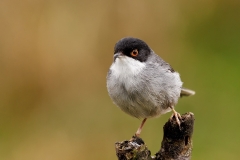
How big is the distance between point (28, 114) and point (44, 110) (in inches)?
12.8

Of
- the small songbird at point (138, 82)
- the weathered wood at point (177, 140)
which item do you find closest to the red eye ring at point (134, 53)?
the small songbird at point (138, 82)

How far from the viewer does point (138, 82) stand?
4.80 metres

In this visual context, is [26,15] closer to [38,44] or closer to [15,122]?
[38,44]

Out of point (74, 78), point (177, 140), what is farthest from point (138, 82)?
point (74, 78)

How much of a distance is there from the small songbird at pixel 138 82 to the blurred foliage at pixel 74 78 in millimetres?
3398

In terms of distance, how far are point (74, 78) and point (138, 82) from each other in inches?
170

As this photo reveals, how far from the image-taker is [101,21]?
878 cm

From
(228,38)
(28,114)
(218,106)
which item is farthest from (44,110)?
(228,38)

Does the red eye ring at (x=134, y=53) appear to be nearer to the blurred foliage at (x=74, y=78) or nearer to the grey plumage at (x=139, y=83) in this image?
the grey plumage at (x=139, y=83)

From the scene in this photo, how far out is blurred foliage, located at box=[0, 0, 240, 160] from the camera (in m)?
8.55

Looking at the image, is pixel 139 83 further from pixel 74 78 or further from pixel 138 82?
pixel 74 78

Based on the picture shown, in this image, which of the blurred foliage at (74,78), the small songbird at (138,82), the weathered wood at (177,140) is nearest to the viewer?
the weathered wood at (177,140)

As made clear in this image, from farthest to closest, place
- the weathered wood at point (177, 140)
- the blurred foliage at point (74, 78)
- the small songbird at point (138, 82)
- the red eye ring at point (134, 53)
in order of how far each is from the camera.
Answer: the blurred foliage at point (74, 78) → the red eye ring at point (134, 53) → the small songbird at point (138, 82) → the weathered wood at point (177, 140)

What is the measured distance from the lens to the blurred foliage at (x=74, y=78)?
28.1ft
